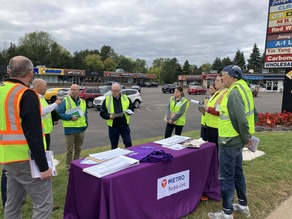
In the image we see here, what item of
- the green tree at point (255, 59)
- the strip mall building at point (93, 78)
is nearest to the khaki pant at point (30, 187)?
the strip mall building at point (93, 78)

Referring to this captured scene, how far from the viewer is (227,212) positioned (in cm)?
333

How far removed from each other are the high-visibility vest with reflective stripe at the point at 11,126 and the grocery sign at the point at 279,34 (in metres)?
11.2

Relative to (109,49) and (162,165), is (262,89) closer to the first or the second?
(162,165)

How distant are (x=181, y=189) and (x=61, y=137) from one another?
7147 mm

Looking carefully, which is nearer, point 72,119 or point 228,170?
point 228,170

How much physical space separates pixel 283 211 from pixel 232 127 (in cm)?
179

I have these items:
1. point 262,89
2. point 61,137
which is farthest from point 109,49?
point 61,137

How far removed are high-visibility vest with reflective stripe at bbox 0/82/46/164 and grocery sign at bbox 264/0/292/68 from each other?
442 inches

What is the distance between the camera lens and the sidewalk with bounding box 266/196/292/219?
3.63 metres

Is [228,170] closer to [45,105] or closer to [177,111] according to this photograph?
[177,111]

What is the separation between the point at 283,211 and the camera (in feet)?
12.4

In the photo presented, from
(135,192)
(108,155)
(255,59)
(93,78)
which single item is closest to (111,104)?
(108,155)

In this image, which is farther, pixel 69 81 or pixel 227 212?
pixel 69 81

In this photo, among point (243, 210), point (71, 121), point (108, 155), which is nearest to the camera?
point (108, 155)
